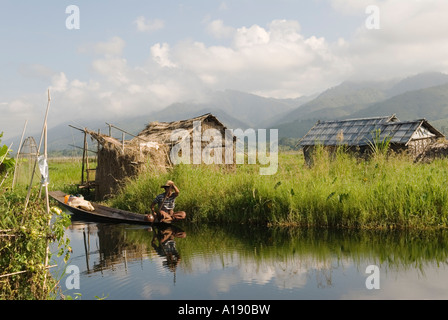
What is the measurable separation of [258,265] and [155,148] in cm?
875

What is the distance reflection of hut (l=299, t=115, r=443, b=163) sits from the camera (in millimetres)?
20156

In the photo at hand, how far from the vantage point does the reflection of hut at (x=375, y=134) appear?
66.1 feet

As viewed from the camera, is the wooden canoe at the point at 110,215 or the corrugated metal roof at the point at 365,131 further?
the corrugated metal roof at the point at 365,131

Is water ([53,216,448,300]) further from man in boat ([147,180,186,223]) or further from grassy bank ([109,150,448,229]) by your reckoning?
man in boat ([147,180,186,223])

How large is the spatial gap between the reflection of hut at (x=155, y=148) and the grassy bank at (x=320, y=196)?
186 cm

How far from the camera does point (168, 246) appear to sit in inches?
→ 325

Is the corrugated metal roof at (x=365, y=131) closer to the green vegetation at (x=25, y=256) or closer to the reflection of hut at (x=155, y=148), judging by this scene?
the reflection of hut at (x=155, y=148)

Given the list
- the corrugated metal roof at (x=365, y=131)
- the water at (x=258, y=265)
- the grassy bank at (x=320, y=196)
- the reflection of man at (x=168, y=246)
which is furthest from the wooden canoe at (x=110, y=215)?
the corrugated metal roof at (x=365, y=131)

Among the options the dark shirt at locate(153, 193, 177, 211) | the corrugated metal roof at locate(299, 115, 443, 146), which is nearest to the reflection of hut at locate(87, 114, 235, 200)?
the dark shirt at locate(153, 193, 177, 211)

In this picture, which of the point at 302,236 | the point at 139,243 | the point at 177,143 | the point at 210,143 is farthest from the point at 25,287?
the point at 210,143

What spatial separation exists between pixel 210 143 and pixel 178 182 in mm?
6220

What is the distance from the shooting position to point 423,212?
8.95 meters

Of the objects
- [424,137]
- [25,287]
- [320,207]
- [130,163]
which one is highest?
[424,137]
